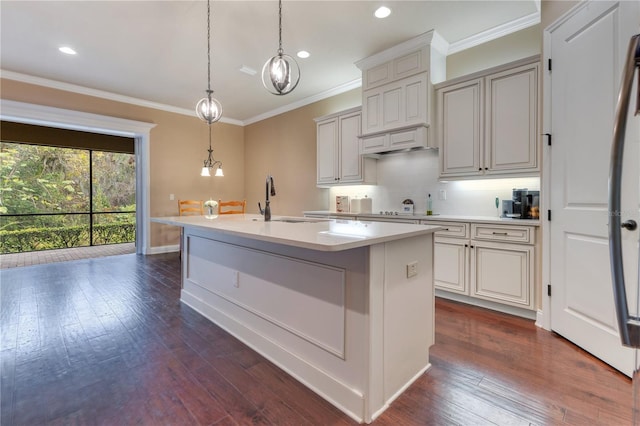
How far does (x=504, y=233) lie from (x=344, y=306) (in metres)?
2.00

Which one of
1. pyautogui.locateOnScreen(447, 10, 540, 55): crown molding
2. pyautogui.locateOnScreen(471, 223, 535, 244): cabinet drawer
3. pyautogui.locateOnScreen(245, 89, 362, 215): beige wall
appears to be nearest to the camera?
pyautogui.locateOnScreen(471, 223, 535, 244): cabinet drawer

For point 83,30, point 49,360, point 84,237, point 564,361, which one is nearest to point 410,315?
point 564,361

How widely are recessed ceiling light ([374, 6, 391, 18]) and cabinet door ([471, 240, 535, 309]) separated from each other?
2434mm

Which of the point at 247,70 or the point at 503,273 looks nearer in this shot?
the point at 503,273

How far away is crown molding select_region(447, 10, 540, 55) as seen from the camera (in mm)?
2984

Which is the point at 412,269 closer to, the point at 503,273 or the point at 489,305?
the point at 503,273

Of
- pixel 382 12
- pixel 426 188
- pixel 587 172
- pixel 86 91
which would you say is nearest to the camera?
pixel 587 172

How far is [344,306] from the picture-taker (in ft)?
5.24

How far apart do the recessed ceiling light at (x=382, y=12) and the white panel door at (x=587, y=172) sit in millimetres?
1420

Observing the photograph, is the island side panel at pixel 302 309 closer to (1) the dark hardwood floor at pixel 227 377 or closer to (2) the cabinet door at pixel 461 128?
(1) the dark hardwood floor at pixel 227 377

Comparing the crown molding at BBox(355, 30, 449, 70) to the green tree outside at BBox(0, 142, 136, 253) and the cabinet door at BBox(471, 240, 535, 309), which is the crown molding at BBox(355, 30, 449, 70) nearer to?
the cabinet door at BBox(471, 240, 535, 309)

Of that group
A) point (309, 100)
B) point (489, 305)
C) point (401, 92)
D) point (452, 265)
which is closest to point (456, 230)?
point (452, 265)

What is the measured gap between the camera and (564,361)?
2.00m


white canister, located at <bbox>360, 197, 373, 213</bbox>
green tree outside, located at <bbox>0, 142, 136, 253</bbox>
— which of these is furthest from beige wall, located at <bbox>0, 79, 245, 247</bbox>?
white canister, located at <bbox>360, 197, 373, 213</bbox>
